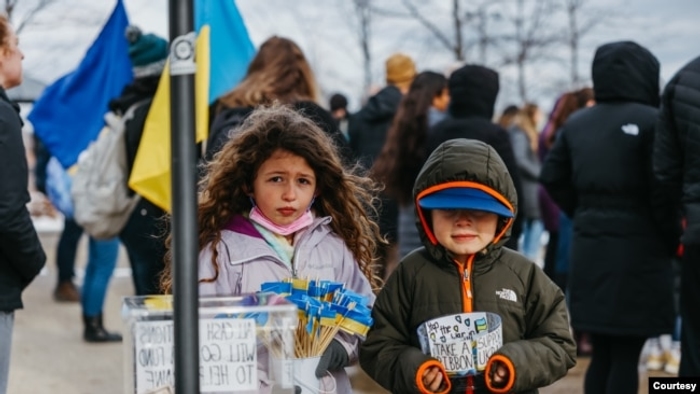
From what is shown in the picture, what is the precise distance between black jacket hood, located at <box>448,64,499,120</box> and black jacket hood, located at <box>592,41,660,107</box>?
0.64 meters

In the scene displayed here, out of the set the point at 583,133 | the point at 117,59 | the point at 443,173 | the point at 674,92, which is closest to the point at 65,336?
the point at 117,59

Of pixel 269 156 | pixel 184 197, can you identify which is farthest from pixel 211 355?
pixel 269 156

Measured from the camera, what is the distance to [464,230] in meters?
3.17

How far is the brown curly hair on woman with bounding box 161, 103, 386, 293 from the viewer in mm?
3447

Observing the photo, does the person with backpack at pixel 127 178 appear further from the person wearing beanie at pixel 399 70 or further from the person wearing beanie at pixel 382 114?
the person wearing beanie at pixel 399 70

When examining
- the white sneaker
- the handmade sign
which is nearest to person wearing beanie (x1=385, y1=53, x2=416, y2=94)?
the white sneaker

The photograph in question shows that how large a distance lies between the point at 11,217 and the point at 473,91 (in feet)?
8.61

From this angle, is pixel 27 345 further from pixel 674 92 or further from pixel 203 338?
pixel 203 338

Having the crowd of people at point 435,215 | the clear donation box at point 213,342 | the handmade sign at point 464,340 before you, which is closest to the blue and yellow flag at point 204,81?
the crowd of people at point 435,215

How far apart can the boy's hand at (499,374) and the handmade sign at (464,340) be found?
1.2 inches

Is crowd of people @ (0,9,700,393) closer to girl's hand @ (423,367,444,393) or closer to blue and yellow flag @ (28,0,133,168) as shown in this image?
girl's hand @ (423,367,444,393)

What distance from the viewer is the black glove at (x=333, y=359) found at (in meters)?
2.88

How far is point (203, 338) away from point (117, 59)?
542cm

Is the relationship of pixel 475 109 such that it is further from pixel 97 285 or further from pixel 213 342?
pixel 213 342
